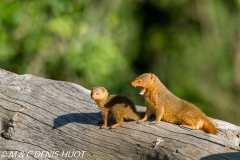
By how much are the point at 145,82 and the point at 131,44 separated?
8109mm

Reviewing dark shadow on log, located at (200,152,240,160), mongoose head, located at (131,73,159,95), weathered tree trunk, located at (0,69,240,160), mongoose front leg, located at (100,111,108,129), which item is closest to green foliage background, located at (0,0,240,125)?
weathered tree trunk, located at (0,69,240,160)

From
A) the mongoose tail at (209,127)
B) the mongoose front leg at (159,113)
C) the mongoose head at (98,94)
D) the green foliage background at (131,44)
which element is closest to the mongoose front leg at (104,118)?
the mongoose head at (98,94)

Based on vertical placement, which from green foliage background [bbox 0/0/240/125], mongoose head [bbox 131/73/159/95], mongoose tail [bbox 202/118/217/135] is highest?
green foliage background [bbox 0/0/240/125]

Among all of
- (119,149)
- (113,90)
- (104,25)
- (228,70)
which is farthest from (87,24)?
(119,149)

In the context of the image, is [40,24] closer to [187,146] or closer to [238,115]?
[238,115]

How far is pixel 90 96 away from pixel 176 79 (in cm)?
751

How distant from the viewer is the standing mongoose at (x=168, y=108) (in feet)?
16.9

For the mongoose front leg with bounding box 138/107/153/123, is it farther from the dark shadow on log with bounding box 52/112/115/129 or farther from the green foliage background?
the green foliage background

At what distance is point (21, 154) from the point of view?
17.0 ft

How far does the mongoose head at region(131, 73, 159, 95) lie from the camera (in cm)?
541

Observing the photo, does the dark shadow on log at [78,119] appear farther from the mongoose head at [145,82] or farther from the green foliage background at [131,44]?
the green foliage background at [131,44]

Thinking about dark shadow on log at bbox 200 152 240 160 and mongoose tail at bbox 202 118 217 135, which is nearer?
dark shadow on log at bbox 200 152 240 160

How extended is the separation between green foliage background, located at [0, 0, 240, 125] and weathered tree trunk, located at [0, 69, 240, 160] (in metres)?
4.80

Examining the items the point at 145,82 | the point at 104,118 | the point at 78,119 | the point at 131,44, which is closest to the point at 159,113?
the point at 145,82
